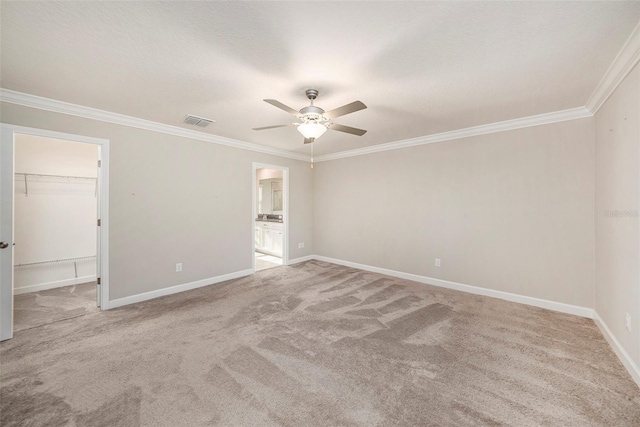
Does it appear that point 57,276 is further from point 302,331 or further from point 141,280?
point 302,331

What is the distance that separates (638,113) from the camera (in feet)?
6.41

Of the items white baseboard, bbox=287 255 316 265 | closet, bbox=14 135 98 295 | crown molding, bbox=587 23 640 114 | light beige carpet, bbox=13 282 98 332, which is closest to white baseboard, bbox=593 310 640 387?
crown molding, bbox=587 23 640 114

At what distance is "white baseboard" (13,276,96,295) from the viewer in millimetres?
3799

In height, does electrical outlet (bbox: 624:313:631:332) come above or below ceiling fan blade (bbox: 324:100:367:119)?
below

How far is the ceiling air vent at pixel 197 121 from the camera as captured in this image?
3.45 metres

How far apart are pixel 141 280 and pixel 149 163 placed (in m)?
1.65

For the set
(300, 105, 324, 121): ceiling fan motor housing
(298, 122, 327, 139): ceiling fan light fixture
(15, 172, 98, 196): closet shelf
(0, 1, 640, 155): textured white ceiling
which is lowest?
(15, 172, 98, 196): closet shelf

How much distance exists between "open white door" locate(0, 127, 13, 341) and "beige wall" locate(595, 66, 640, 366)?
18.2ft

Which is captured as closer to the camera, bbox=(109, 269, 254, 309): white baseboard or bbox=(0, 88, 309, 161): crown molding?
bbox=(0, 88, 309, 161): crown molding

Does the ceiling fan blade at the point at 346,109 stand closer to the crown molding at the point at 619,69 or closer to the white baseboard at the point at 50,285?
the crown molding at the point at 619,69

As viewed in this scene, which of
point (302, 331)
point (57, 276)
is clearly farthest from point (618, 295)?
point (57, 276)

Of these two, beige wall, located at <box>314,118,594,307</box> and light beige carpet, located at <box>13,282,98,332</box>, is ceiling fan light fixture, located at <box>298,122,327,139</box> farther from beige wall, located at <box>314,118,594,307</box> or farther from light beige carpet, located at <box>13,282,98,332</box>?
light beige carpet, located at <box>13,282,98,332</box>

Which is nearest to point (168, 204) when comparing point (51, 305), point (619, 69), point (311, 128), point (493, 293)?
point (51, 305)

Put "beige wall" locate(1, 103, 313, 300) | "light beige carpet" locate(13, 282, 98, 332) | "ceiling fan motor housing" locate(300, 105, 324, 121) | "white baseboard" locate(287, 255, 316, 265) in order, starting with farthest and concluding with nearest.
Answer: "white baseboard" locate(287, 255, 316, 265) < "beige wall" locate(1, 103, 313, 300) < "light beige carpet" locate(13, 282, 98, 332) < "ceiling fan motor housing" locate(300, 105, 324, 121)
